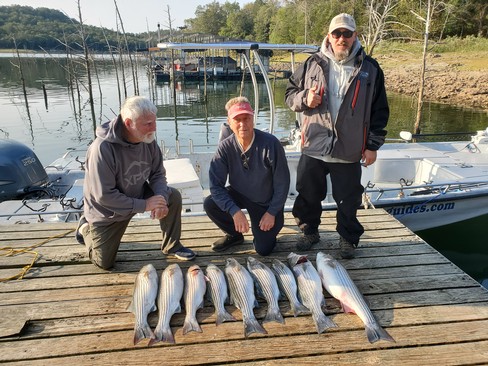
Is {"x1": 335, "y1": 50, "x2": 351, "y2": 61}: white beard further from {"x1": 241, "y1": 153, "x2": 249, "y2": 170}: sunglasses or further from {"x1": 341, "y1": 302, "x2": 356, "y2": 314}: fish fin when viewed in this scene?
{"x1": 341, "y1": 302, "x2": 356, "y2": 314}: fish fin

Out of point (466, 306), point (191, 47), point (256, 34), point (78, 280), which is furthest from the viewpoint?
point (256, 34)

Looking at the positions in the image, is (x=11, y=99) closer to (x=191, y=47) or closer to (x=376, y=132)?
(x=191, y=47)

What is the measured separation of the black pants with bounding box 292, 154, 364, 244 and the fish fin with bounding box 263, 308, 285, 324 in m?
1.35

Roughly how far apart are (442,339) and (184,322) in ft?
6.44

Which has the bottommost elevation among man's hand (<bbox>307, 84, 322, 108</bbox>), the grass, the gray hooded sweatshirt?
the gray hooded sweatshirt

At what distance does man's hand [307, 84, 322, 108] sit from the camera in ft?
11.3

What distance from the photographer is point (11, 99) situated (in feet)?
102

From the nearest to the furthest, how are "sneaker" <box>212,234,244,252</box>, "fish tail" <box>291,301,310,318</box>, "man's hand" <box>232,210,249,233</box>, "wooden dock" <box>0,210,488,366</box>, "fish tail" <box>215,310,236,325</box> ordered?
"wooden dock" <box>0,210,488,366</box> < "fish tail" <box>215,310,236,325</box> < "fish tail" <box>291,301,310,318</box> < "man's hand" <box>232,210,249,233</box> < "sneaker" <box>212,234,244,252</box>

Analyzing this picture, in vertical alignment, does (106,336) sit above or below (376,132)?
below

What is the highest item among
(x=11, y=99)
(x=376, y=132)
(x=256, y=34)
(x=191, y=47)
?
Result: (x=256, y=34)

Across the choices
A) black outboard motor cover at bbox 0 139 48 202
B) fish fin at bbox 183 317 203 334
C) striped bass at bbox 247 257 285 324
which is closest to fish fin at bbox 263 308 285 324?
striped bass at bbox 247 257 285 324

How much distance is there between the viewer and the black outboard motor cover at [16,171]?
670cm

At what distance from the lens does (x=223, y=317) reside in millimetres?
2941

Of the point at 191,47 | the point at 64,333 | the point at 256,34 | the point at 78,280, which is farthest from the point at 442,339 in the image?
the point at 256,34
